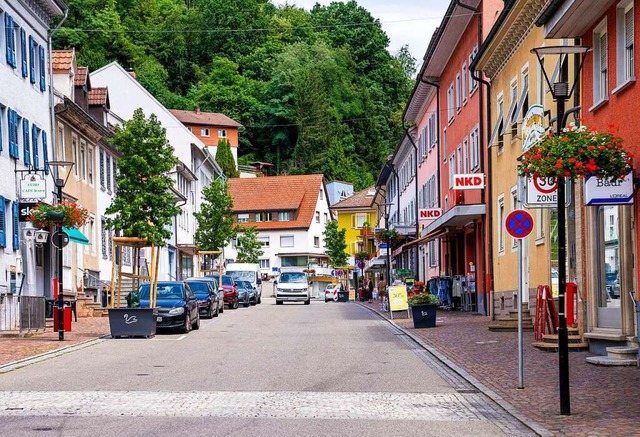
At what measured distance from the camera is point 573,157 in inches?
568

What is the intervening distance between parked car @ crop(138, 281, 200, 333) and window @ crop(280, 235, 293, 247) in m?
86.9

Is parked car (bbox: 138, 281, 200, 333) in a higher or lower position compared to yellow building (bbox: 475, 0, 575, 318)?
lower

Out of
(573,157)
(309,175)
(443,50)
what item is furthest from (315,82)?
(573,157)

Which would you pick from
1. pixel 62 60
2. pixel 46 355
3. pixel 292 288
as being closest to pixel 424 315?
pixel 46 355

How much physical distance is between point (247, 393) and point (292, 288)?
162 ft

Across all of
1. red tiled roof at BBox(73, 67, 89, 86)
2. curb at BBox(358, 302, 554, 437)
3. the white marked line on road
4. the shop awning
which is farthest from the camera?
red tiled roof at BBox(73, 67, 89, 86)

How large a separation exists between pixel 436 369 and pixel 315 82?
95719 mm

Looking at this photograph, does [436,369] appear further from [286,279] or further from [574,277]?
[286,279]

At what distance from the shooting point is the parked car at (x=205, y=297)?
1555 inches

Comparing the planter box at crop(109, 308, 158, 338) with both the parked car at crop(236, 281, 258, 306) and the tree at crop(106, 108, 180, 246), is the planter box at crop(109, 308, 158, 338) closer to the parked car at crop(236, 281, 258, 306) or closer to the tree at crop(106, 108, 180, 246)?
the tree at crop(106, 108, 180, 246)

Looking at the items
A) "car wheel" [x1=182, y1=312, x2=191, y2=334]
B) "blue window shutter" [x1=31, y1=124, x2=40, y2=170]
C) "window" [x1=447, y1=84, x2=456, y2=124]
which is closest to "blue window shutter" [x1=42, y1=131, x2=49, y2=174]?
→ "blue window shutter" [x1=31, y1=124, x2=40, y2=170]

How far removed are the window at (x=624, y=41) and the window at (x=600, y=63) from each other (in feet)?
2.92

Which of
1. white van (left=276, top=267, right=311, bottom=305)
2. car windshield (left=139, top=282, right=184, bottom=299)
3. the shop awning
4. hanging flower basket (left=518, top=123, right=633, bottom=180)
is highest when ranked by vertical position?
hanging flower basket (left=518, top=123, right=633, bottom=180)

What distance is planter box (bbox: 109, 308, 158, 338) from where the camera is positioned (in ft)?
91.1
